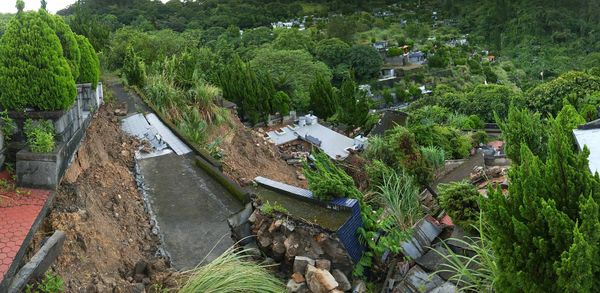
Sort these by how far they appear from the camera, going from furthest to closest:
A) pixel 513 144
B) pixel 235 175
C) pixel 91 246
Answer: pixel 235 175 → pixel 513 144 → pixel 91 246

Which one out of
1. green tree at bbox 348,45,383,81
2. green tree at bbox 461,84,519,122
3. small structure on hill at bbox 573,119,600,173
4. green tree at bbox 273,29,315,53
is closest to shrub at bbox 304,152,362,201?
small structure on hill at bbox 573,119,600,173

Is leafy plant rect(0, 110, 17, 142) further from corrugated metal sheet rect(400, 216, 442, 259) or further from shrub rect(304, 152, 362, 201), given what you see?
corrugated metal sheet rect(400, 216, 442, 259)

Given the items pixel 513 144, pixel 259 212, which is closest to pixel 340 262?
pixel 259 212

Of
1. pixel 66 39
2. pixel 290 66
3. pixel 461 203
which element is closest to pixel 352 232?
pixel 461 203

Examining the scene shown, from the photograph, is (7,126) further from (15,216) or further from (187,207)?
(187,207)

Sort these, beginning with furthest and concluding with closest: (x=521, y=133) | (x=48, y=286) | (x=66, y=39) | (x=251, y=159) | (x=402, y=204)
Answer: (x=251, y=159)
(x=66, y=39)
(x=402, y=204)
(x=521, y=133)
(x=48, y=286)

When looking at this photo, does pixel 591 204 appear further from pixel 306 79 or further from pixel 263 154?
pixel 306 79
